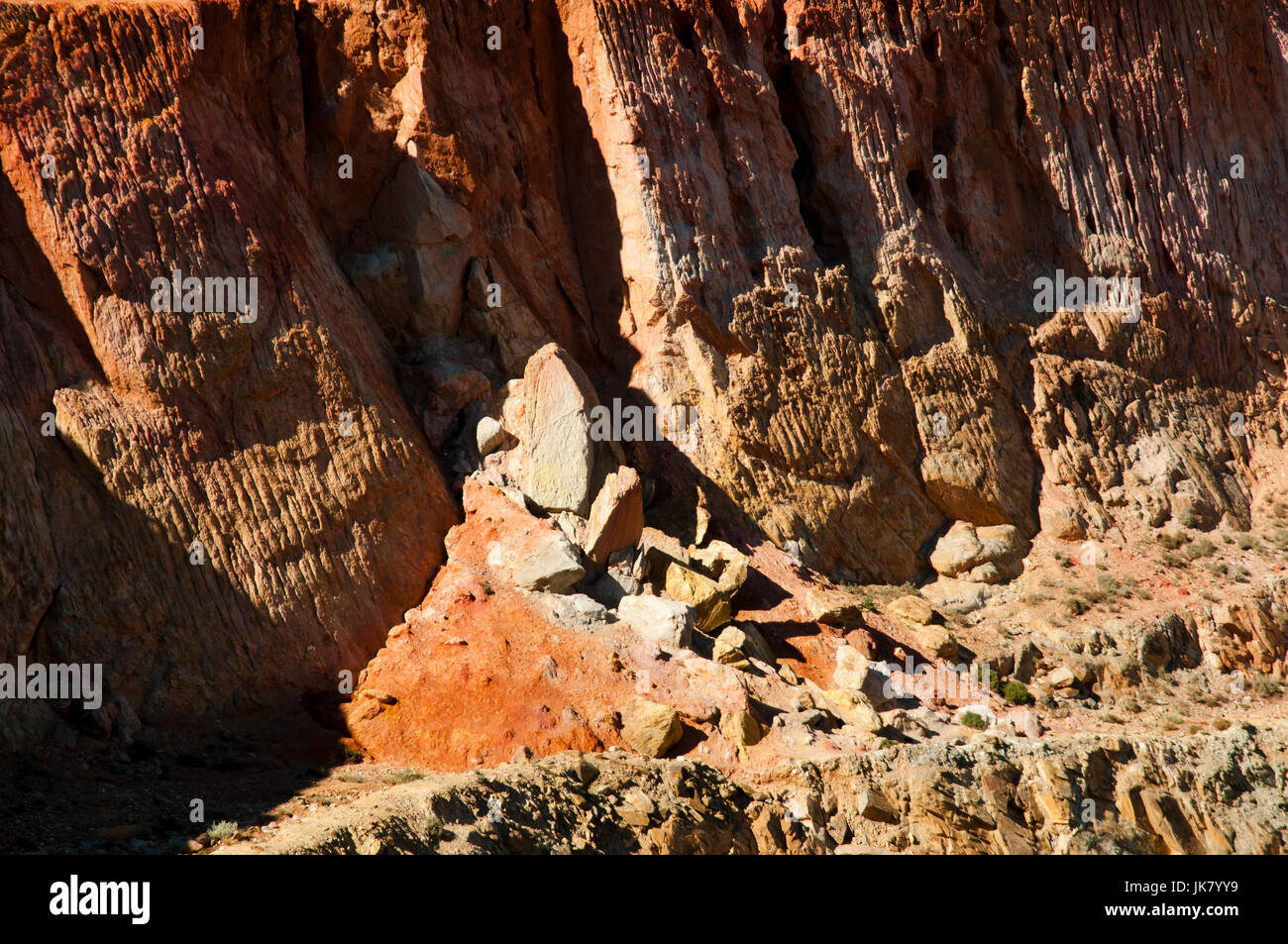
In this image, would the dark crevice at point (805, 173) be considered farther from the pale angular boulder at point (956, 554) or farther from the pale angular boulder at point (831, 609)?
the pale angular boulder at point (831, 609)

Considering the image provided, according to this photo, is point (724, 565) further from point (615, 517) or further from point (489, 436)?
point (489, 436)

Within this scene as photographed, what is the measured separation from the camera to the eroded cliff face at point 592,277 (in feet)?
47.1

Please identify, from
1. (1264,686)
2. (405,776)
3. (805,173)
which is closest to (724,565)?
(405,776)

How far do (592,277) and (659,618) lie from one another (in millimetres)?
7393

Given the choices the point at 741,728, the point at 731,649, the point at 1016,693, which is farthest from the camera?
the point at 1016,693

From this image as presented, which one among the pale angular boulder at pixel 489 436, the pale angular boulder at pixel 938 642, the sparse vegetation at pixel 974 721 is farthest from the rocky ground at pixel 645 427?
the pale angular boulder at pixel 938 642

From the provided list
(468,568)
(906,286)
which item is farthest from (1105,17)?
(468,568)

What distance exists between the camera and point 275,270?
16234mm

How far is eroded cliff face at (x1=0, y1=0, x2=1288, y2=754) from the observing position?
14.4m

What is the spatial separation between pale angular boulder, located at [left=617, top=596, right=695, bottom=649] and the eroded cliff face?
296cm

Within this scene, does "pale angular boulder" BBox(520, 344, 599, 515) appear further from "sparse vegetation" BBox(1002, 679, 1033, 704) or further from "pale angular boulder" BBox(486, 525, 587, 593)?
"sparse vegetation" BBox(1002, 679, 1033, 704)

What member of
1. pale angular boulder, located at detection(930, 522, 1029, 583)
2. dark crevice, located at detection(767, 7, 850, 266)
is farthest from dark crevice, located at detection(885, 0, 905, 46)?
pale angular boulder, located at detection(930, 522, 1029, 583)

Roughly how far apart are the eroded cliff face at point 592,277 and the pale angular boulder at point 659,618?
9.73ft

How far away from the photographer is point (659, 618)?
52.0 feet
